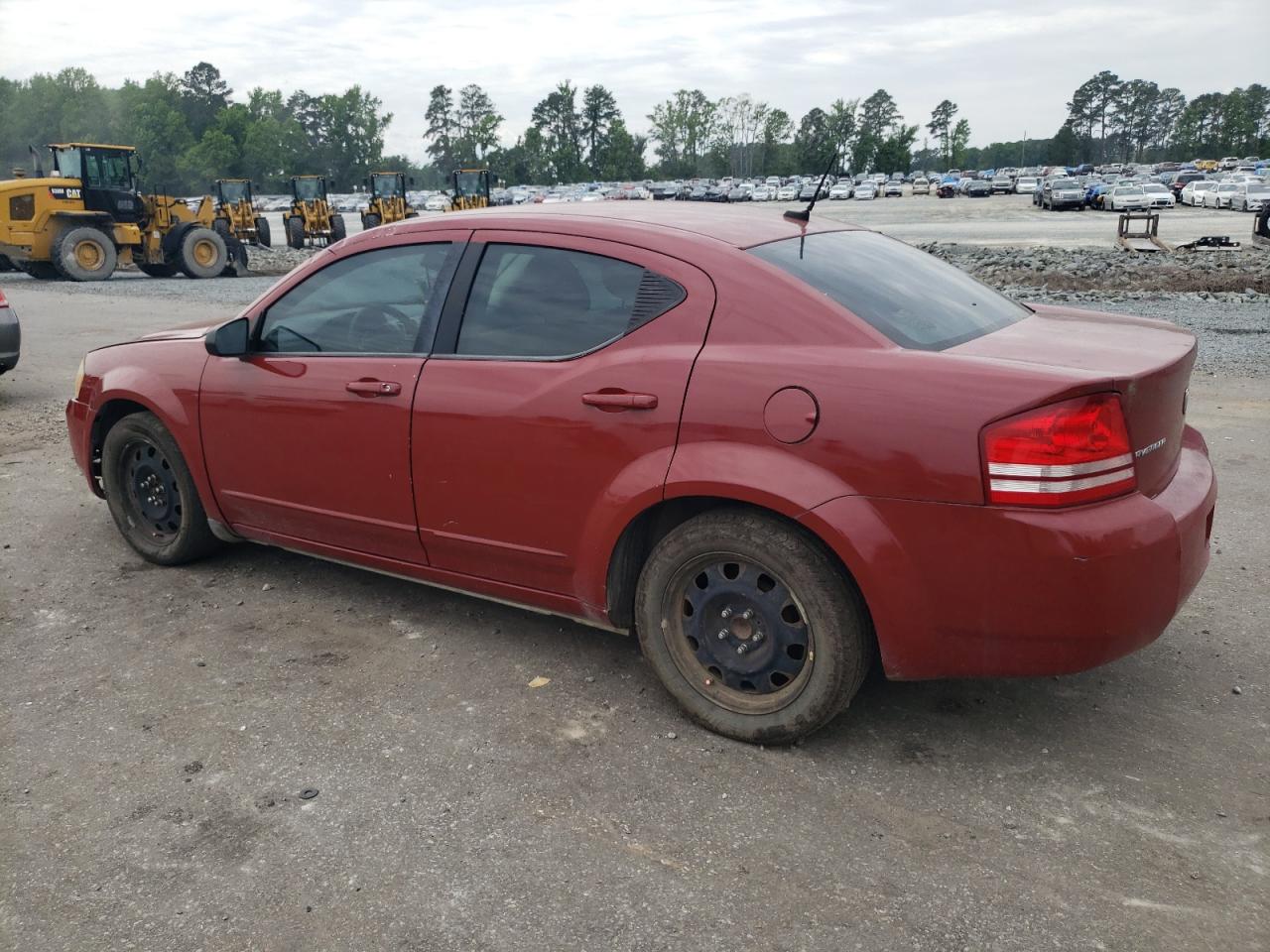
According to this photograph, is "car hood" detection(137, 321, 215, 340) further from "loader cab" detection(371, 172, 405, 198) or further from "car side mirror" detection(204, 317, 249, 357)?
"loader cab" detection(371, 172, 405, 198)

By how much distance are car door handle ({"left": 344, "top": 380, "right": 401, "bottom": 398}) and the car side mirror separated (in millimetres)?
630

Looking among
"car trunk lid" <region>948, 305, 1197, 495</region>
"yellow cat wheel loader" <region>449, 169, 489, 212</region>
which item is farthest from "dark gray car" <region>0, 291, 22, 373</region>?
"yellow cat wheel loader" <region>449, 169, 489, 212</region>

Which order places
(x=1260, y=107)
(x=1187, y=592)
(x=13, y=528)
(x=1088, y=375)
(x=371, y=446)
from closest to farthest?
(x=1088, y=375) < (x=1187, y=592) < (x=371, y=446) < (x=13, y=528) < (x=1260, y=107)

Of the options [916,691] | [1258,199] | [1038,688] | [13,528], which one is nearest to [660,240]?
[916,691]

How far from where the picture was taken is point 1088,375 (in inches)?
108

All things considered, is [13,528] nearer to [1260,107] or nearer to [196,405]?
[196,405]

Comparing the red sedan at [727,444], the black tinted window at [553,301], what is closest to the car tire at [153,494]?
the red sedan at [727,444]

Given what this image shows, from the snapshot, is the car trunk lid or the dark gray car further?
the dark gray car

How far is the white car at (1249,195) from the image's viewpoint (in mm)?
43969

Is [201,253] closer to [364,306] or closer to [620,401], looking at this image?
[364,306]

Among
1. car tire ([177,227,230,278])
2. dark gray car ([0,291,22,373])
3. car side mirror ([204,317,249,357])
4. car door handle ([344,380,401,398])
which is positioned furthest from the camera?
car tire ([177,227,230,278])

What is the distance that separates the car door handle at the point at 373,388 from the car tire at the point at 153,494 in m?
1.20

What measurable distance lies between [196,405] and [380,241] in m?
1.13

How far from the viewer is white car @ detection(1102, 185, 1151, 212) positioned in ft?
155
